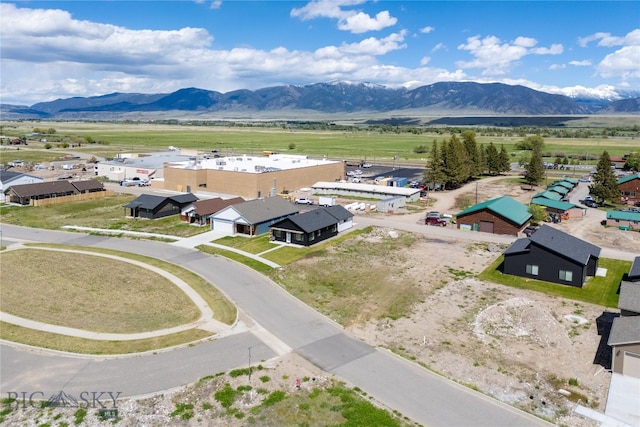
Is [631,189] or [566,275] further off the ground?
[631,189]

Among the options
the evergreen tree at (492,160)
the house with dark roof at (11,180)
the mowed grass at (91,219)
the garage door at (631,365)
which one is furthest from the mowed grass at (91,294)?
the evergreen tree at (492,160)

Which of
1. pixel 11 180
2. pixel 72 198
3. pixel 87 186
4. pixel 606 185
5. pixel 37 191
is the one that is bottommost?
pixel 72 198

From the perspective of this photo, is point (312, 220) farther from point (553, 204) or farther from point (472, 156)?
point (472, 156)

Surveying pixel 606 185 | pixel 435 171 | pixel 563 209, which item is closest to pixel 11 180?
pixel 435 171


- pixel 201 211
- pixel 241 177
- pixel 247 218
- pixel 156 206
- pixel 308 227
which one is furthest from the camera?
pixel 241 177

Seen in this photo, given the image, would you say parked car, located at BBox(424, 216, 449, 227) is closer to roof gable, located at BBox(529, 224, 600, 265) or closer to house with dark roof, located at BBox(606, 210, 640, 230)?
roof gable, located at BBox(529, 224, 600, 265)

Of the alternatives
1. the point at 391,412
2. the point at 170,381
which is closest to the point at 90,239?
the point at 170,381

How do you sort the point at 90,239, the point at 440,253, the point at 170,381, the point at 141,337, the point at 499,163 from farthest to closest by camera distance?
the point at 499,163, the point at 90,239, the point at 440,253, the point at 141,337, the point at 170,381

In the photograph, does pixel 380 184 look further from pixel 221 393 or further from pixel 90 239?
pixel 221 393
